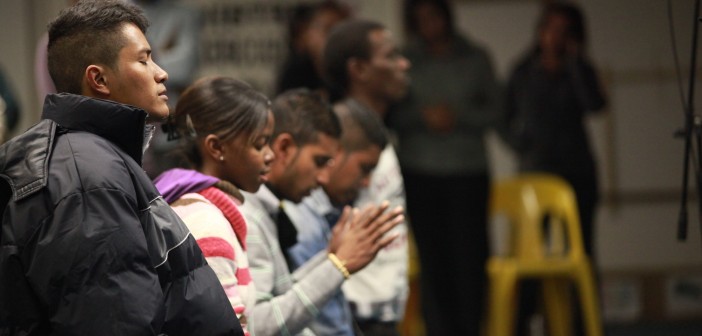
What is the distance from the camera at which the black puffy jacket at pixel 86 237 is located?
196 centimetres

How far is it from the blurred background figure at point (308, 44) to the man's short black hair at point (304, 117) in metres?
1.30

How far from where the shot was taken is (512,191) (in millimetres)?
6109

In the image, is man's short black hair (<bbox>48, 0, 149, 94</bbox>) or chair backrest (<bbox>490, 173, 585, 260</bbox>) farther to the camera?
chair backrest (<bbox>490, 173, 585, 260</bbox>)

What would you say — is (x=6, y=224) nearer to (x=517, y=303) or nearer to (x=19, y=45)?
(x=517, y=303)

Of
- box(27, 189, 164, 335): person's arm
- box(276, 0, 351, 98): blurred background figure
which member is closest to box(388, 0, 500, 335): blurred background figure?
box(276, 0, 351, 98): blurred background figure

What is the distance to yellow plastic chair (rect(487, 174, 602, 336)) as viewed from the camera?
5.58m

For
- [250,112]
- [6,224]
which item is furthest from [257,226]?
[6,224]

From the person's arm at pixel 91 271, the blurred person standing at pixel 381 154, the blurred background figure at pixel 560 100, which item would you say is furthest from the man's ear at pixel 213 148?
the blurred background figure at pixel 560 100

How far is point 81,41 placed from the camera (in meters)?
2.20

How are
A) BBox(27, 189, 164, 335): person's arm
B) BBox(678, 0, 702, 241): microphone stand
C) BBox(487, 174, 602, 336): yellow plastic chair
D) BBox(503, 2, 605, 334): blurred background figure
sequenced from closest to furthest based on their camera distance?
BBox(27, 189, 164, 335): person's arm, BBox(678, 0, 702, 241): microphone stand, BBox(487, 174, 602, 336): yellow plastic chair, BBox(503, 2, 605, 334): blurred background figure

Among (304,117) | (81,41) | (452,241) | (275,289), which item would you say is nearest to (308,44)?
(452,241)

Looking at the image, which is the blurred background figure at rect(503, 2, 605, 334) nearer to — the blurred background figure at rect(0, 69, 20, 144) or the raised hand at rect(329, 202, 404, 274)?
the blurred background figure at rect(0, 69, 20, 144)

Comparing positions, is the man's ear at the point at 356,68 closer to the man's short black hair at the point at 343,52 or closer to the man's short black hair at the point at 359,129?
the man's short black hair at the point at 343,52

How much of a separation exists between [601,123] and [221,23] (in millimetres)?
2260
